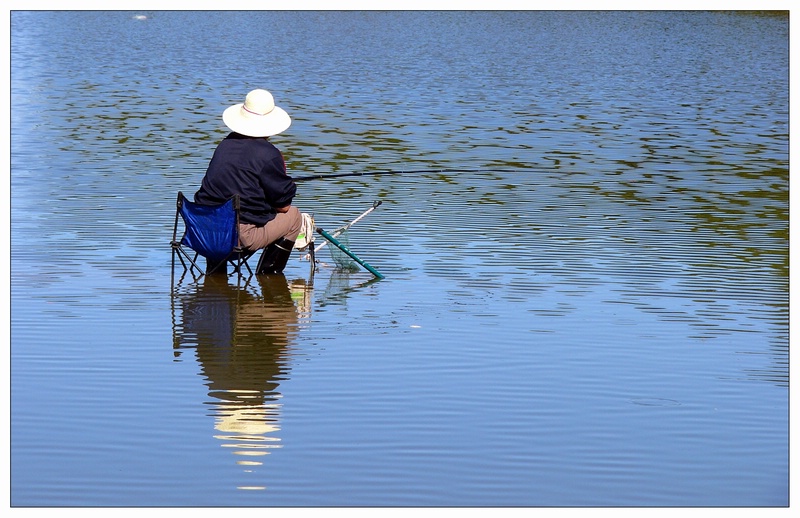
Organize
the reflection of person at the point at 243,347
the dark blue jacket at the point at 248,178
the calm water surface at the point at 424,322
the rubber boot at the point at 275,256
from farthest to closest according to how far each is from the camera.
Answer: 1. the rubber boot at the point at 275,256
2. the dark blue jacket at the point at 248,178
3. the reflection of person at the point at 243,347
4. the calm water surface at the point at 424,322

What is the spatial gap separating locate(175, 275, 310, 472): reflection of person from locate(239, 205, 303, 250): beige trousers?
8.7 inches

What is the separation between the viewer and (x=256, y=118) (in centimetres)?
792

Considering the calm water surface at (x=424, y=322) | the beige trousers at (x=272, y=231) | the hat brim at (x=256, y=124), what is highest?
the hat brim at (x=256, y=124)

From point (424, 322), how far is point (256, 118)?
5.18 feet

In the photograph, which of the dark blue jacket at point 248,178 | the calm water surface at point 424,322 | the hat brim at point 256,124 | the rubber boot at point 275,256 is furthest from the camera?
the rubber boot at point 275,256

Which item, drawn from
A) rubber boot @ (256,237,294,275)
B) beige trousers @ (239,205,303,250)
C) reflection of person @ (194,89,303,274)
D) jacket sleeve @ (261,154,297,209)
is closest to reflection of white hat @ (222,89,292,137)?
reflection of person @ (194,89,303,274)

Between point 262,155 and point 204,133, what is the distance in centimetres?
723

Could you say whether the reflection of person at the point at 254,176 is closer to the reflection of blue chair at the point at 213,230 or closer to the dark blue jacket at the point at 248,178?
the dark blue jacket at the point at 248,178

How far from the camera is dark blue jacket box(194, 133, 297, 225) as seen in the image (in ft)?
25.5

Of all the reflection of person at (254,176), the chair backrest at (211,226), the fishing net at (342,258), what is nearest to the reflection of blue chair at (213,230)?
the chair backrest at (211,226)

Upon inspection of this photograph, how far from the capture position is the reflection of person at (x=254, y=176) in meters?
7.77

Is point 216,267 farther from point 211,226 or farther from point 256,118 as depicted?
point 256,118

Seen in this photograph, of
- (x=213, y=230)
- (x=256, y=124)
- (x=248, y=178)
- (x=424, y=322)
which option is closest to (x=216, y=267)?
(x=213, y=230)
